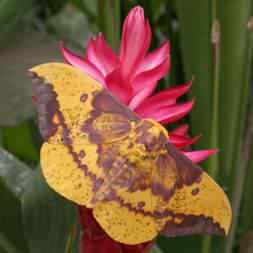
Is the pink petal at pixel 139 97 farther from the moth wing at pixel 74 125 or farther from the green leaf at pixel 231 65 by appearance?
the green leaf at pixel 231 65

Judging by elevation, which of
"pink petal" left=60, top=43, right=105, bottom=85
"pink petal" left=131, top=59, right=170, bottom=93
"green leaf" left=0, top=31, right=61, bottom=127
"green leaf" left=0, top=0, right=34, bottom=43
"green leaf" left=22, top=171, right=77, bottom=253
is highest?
"pink petal" left=60, top=43, right=105, bottom=85

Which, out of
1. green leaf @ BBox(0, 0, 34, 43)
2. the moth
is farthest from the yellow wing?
green leaf @ BBox(0, 0, 34, 43)

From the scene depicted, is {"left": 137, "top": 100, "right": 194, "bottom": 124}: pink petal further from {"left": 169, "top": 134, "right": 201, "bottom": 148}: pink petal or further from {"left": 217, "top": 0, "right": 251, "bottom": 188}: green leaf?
{"left": 217, "top": 0, "right": 251, "bottom": 188}: green leaf

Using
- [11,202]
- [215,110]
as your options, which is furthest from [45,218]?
[215,110]

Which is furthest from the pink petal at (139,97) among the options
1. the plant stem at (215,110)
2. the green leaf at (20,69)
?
the green leaf at (20,69)

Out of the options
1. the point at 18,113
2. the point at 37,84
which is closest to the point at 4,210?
the point at 18,113

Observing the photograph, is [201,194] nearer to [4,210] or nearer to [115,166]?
[115,166]

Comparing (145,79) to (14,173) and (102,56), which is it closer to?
(102,56)
